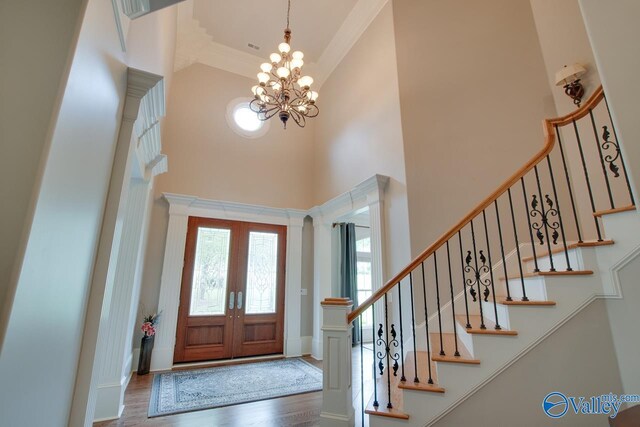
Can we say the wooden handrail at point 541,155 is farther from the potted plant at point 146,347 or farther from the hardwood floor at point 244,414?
the potted plant at point 146,347

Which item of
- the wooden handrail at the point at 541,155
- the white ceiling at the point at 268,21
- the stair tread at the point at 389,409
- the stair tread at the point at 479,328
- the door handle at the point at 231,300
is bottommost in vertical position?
the stair tread at the point at 389,409

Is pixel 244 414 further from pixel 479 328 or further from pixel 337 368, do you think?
pixel 479 328

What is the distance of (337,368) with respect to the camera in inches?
107

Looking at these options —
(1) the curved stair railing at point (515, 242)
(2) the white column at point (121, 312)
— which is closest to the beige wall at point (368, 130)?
(1) the curved stair railing at point (515, 242)

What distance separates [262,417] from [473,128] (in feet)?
13.1

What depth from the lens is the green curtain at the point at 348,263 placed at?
6816 millimetres

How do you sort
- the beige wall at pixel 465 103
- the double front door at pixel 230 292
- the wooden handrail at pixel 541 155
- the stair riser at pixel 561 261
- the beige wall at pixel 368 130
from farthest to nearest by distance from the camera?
the double front door at pixel 230 292 → the beige wall at pixel 368 130 → the beige wall at pixel 465 103 → the wooden handrail at pixel 541 155 → the stair riser at pixel 561 261

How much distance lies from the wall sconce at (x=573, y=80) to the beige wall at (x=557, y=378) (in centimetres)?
201

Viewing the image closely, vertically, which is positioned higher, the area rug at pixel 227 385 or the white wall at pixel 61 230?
the white wall at pixel 61 230

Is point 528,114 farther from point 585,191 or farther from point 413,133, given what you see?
point 413,133

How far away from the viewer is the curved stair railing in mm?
2297

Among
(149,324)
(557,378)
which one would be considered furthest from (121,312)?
(557,378)

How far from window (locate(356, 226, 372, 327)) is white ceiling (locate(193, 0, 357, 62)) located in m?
4.37

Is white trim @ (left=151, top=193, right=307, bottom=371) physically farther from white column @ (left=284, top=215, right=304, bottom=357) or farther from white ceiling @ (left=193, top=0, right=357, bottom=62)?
white ceiling @ (left=193, top=0, right=357, bottom=62)
